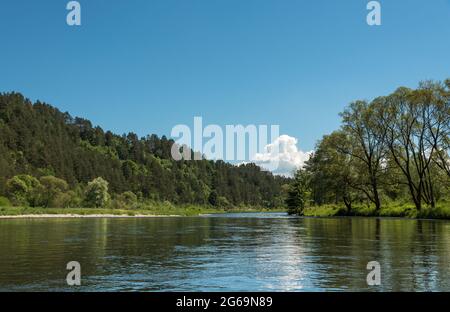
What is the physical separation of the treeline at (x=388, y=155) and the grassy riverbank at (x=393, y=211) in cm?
122

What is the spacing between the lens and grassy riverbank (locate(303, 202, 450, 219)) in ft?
252

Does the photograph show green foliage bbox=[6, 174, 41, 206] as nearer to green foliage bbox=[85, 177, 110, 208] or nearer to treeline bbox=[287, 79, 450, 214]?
green foliage bbox=[85, 177, 110, 208]

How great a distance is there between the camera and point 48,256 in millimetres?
27219

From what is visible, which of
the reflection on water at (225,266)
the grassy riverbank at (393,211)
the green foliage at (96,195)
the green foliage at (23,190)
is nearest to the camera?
the reflection on water at (225,266)

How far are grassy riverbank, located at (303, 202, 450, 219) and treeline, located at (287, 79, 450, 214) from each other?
4.01 ft

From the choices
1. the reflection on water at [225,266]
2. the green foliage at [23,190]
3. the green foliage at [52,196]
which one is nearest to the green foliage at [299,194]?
the green foliage at [52,196]

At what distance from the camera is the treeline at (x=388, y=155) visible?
271 ft

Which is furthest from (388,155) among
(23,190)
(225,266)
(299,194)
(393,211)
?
(23,190)

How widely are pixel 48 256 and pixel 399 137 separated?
77.8 metres

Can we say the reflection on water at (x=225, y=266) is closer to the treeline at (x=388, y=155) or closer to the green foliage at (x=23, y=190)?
the treeline at (x=388, y=155)

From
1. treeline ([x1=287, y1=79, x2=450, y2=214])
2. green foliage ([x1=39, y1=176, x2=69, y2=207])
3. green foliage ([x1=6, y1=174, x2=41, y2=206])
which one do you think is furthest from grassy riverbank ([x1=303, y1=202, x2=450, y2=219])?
green foliage ([x1=6, y1=174, x2=41, y2=206])

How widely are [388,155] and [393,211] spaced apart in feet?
40.1
